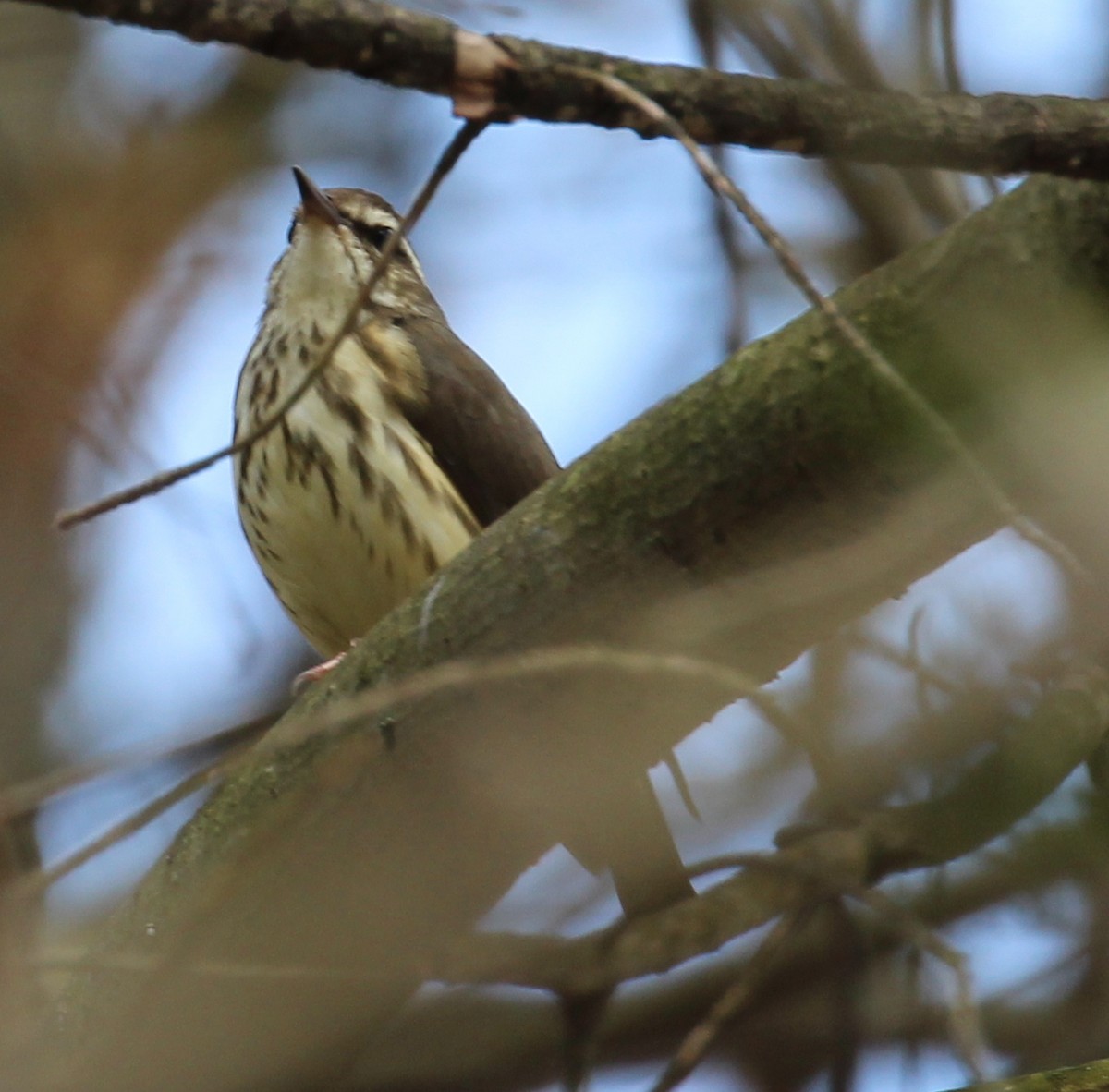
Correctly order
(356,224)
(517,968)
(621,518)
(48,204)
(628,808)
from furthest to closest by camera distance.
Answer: (48,204) < (356,224) < (628,808) < (517,968) < (621,518)

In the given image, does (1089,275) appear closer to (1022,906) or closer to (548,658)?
(548,658)

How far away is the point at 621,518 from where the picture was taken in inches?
99.0

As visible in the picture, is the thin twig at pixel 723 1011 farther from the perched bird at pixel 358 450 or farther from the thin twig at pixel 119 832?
the perched bird at pixel 358 450

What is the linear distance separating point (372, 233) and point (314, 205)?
245 millimetres

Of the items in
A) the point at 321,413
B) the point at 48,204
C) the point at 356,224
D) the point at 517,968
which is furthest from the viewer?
the point at 48,204

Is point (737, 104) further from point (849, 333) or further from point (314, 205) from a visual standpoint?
point (314, 205)

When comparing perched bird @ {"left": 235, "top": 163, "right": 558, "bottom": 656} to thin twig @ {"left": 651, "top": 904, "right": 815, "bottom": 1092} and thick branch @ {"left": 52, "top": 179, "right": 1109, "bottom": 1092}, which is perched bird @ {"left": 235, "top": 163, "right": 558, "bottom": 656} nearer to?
thick branch @ {"left": 52, "top": 179, "right": 1109, "bottom": 1092}

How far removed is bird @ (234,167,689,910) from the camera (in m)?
4.20

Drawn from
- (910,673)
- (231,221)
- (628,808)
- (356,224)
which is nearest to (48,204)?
(231,221)

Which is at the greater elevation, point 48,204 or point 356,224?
point 48,204

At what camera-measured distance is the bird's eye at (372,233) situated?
5020 mm

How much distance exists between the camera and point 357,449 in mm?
4227

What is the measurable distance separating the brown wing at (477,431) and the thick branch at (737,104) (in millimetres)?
2349

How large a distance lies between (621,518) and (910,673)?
533 mm
